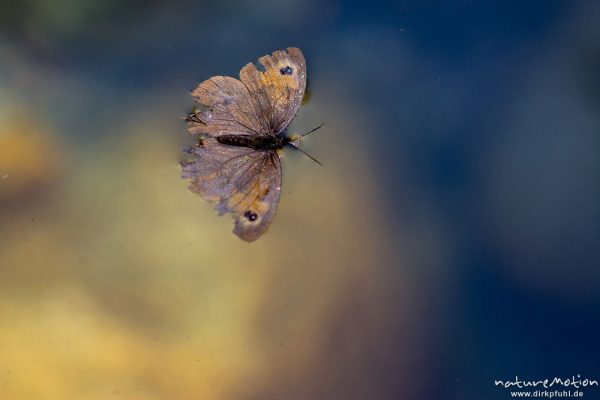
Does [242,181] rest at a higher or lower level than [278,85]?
lower

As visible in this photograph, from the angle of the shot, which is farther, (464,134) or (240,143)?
(464,134)

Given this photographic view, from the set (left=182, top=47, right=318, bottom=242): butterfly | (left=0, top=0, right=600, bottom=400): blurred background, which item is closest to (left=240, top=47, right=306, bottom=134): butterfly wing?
(left=182, top=47, right=318, bottom=242): butterfly

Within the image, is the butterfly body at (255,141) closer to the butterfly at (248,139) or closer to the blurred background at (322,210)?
the butterfly at (248,139)

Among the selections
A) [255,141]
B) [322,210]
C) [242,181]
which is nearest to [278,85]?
[255,141]

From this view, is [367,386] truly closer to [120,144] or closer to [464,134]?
[464,134]

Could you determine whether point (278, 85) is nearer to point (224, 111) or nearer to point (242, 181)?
point (224, 111)

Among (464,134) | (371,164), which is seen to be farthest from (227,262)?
(464,134)

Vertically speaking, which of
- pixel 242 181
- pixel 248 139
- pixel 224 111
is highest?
pixel 224 111
